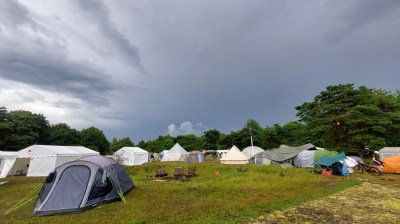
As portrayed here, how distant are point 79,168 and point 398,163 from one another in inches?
975

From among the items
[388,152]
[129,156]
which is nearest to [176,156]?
[129,156]

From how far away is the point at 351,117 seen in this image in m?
29.5

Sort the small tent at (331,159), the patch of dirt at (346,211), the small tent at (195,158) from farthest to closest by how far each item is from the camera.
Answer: the small tent at (195,158) < the small tent at (331,159) < the patch of dirt at (346,211)

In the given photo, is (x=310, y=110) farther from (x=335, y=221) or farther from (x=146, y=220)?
(x=146, y=220)

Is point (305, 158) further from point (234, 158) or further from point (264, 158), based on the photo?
point (234, 158)

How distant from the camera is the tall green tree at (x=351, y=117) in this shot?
93.2 feet

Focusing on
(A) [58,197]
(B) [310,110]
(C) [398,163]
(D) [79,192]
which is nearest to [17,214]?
(A) [58,197]

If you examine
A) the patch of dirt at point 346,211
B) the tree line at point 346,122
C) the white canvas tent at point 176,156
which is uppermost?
the tree line at point 346,122

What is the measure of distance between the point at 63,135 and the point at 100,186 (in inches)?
2190

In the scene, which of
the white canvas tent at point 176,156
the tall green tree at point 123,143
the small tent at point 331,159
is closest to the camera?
the small tent at point 331,159

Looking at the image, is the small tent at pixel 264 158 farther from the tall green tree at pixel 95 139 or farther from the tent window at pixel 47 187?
the tall green tree at pixel 95 139

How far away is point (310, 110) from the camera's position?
113 ft

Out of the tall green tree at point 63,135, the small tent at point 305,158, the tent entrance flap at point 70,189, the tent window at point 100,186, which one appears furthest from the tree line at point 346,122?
the tent entrance flap at point 70,189

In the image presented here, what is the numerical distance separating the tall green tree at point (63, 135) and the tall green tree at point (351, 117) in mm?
54662
